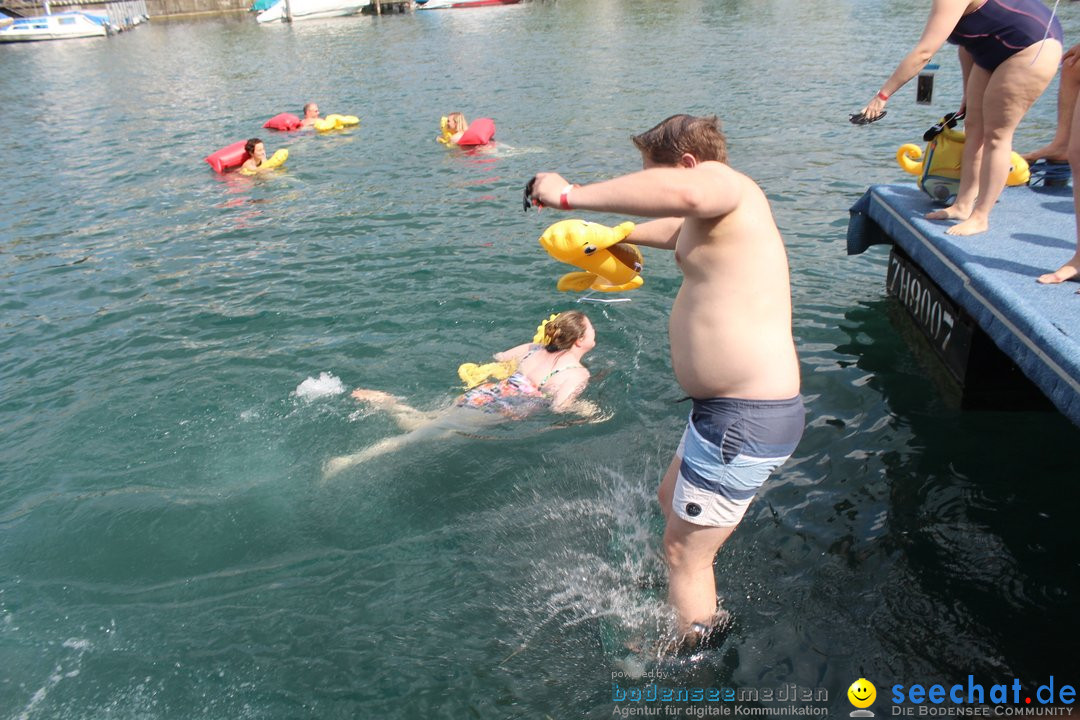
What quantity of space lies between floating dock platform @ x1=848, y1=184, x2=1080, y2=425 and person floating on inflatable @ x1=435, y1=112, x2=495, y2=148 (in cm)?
783

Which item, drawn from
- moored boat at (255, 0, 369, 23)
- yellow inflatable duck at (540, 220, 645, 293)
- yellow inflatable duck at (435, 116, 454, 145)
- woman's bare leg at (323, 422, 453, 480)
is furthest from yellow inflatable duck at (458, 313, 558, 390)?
moored boat at (255, 0, 369, 23)

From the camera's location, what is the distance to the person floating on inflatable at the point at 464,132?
1348 centimetres

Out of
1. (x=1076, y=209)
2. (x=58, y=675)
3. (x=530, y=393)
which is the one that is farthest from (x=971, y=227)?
(x=58, y=675)

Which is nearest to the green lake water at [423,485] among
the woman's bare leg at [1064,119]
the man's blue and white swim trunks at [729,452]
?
the man's blue and white swim trunks at [729,452]

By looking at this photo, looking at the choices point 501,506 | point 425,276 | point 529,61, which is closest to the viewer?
point 501,506

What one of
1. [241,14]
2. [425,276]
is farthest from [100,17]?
[425,276]

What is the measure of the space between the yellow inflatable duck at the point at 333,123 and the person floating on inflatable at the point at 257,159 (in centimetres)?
263

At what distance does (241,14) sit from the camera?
5312 cm

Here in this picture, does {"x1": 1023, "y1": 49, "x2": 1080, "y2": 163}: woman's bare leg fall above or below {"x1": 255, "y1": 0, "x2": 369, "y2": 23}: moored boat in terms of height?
below

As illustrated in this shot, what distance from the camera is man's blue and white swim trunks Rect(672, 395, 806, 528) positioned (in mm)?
3236

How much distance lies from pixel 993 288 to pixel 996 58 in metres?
1.62

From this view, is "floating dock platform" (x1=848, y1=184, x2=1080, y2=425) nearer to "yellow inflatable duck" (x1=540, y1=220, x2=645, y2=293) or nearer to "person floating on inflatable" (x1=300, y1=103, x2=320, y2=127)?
"yellow inflatable duck" (x1=540, y1=220, x2=645, y2=293)

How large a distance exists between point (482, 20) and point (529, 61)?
17428mm

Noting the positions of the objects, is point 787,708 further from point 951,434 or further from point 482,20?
point 482,20
